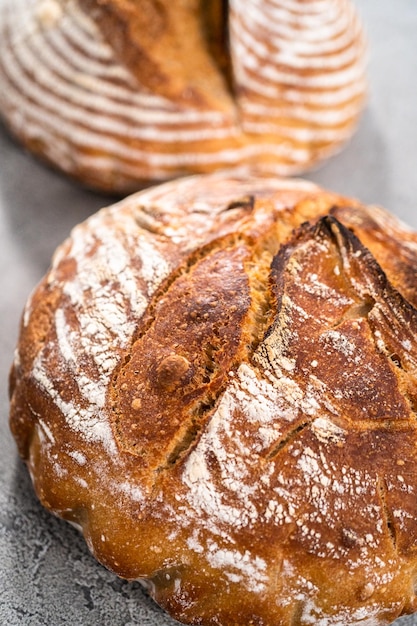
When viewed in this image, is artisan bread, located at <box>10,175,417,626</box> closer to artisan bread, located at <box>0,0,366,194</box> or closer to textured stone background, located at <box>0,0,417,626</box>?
textured stone background, located at <box>0,0,417,626</box>

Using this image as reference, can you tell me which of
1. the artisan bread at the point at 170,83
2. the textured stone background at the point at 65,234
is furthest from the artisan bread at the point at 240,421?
the artisan bread at the point at 170,83

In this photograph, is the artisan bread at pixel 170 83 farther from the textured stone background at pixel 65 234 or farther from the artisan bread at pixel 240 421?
the artisan bread at pixel 240 421

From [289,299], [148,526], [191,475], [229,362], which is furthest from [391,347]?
[148,526]

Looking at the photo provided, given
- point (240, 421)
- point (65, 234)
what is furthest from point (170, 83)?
point (240, 421)

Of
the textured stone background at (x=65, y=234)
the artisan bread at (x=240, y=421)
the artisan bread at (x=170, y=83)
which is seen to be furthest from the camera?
the artisan bread at (x=170, y=83)

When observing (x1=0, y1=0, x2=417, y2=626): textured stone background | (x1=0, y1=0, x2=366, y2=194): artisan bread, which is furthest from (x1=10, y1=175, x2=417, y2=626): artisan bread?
(x1=0, y1=0, x2=366, y2=194): artisan bread

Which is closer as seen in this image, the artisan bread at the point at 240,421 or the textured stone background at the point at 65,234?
the artisan bread at the point at 240,421
